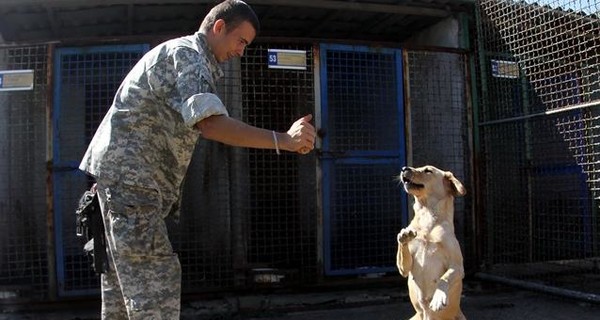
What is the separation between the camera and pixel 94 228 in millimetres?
2662

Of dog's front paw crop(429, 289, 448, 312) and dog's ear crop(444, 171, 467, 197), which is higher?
dog's ear crop(444, 171, 467, 197)

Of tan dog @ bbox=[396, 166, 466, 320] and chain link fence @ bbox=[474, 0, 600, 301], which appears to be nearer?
tan dog @ bbox=[396, 166, 466, 320]

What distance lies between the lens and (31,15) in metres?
6.16

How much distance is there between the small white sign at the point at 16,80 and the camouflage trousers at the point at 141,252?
3172 millimetres

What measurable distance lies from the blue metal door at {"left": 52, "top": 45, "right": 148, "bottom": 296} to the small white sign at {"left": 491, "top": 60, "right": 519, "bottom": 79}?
3.57 meters

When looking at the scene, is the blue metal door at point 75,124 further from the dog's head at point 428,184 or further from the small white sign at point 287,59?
the dog's head at point 428,184

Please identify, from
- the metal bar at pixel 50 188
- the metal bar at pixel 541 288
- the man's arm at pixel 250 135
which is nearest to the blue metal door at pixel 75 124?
the metal bar at pixel 50 188

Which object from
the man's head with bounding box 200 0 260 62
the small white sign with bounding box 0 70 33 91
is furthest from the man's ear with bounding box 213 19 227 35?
the small white sign with bounding box 0 70 33 91

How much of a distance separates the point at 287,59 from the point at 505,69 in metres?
2.33

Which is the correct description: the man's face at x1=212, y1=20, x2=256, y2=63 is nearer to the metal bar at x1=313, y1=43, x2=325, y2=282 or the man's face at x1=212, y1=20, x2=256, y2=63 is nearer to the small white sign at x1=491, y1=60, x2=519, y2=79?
the metal bar at x1=313, y1=43, x2=325, y2=282

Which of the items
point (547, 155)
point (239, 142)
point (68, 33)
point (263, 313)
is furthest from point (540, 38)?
point (68, 33)

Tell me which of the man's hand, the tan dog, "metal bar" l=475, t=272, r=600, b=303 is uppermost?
the man's hand

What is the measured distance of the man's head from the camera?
8.40 feet

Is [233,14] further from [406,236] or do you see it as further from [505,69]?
[505,69]
